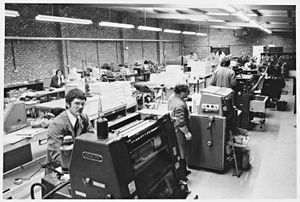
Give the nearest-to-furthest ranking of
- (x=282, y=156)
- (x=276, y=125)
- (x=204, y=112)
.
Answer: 1. (x=204, y=112)
2. (x=282, y=156)
3. (x=276, y=125)

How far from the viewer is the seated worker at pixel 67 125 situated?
2.05 meters

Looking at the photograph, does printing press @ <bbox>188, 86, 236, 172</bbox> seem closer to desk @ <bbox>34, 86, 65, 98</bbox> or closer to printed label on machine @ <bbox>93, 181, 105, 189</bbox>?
printed label on machine @ <bbox>93, 181, 105, 189</bbox>

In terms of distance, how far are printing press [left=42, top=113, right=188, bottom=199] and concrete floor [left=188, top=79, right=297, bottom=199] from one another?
1026 mm

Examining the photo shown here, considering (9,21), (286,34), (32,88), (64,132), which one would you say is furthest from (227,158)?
(286,34)

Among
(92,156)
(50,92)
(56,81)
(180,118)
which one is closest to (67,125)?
(92,156)

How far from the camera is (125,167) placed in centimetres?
125

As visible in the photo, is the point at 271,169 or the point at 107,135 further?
the point at 271,169

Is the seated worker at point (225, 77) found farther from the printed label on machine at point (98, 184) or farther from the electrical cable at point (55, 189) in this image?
the printed label on machine at point (98, 184)

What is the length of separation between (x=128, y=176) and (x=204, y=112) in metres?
2.36

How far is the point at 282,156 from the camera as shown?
3939 mm

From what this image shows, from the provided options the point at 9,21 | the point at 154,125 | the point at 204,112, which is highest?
A: the point at 9,21

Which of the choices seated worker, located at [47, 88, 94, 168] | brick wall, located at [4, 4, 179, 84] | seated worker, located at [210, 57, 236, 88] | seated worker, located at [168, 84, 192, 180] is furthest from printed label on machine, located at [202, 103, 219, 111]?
brick wall, located at [4, 4, 179, 84]

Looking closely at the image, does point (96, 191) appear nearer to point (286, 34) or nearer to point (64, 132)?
point (64, 132)

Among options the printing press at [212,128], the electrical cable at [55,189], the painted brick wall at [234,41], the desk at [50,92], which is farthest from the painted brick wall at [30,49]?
the painted brick wall at [234,41]
